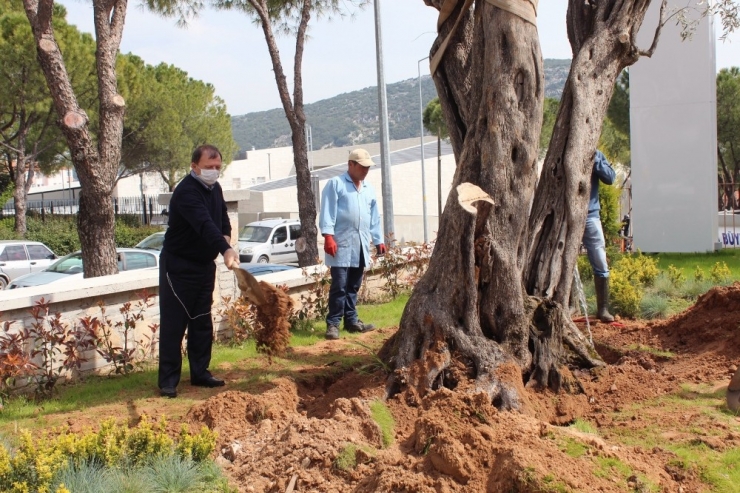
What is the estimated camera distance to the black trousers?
552cm

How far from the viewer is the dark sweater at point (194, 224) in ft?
17.4

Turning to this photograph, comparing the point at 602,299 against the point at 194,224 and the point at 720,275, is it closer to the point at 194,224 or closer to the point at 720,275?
the point at 720,275

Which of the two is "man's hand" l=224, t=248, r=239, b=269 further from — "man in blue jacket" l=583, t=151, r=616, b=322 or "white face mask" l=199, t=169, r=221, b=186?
"man in blue jacket" l=583, t=151, r=616, b=322

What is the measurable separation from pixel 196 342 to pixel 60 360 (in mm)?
1134

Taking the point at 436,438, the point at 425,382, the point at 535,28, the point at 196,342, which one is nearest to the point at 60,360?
the point at 196,342

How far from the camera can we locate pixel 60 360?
19.2 feet

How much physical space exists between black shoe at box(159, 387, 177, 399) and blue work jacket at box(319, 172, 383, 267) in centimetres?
242

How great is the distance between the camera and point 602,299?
7.67 metres

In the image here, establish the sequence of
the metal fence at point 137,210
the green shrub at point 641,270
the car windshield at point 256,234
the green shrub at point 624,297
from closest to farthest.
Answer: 1. the green shrub at point 624,297
2. the green shrub at point 641,270
3. the car windshield at point 256,234
4. the metal fence at point 137,210

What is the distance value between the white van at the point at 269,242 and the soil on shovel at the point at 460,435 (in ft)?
63.8

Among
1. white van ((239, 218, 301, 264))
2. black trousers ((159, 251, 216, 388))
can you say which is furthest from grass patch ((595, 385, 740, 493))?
white van ((239, 218, 301, 264))

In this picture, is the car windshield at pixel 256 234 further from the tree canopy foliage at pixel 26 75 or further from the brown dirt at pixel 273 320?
the brown dirt at pixel 273 320

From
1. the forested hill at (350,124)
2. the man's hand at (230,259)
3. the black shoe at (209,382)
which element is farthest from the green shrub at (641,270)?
the forested hill at (350,124)

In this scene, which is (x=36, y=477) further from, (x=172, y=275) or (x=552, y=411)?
(x=552, y=411)
